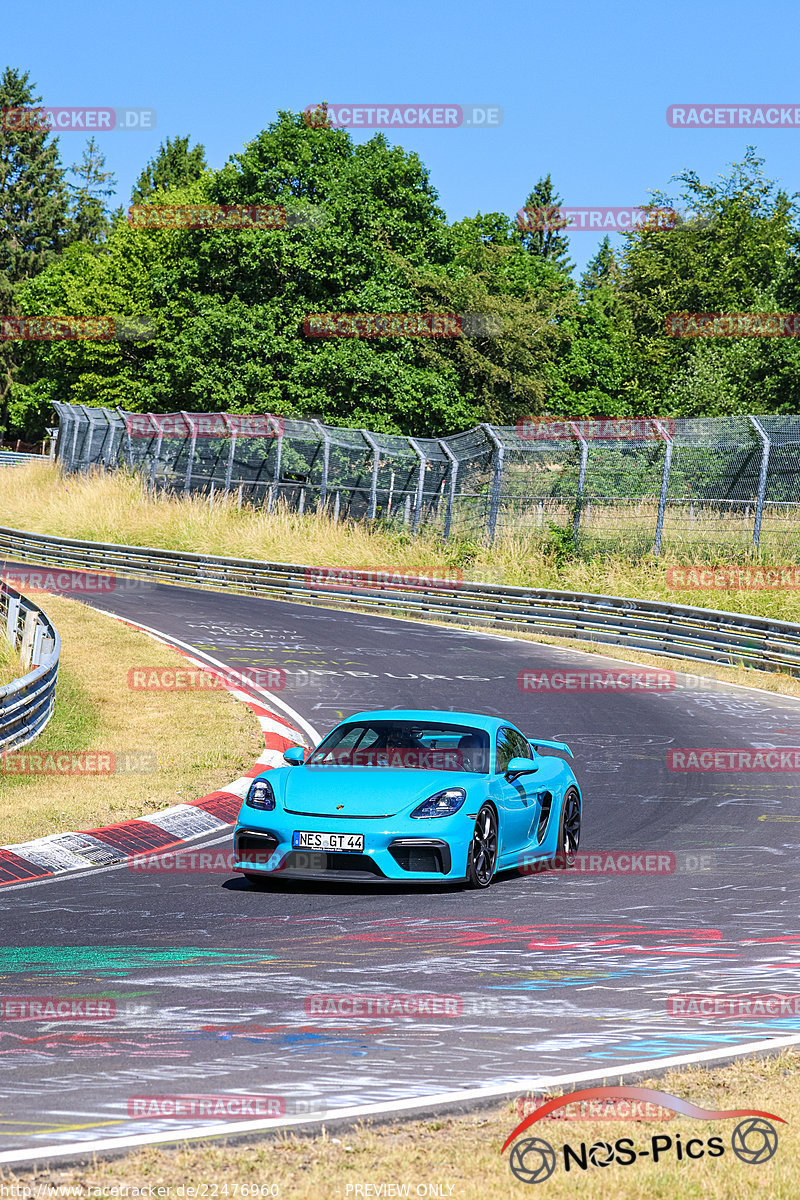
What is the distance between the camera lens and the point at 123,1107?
4.95m

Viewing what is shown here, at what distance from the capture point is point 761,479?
27.6m

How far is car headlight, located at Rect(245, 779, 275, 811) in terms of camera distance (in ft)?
32.3

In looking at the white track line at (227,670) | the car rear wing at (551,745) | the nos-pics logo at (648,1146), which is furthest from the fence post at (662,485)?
the nos-pics logo at (648,1146)

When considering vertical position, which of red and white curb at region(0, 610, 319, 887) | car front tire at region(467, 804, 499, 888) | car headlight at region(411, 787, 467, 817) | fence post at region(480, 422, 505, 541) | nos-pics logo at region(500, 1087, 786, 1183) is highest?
fence post at region(480, 422, 505, 541)

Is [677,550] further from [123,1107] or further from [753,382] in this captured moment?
[123,1107]

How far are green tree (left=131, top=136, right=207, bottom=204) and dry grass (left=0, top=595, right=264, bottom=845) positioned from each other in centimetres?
9007

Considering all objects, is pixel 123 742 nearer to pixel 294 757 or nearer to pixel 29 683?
pixel 29 683

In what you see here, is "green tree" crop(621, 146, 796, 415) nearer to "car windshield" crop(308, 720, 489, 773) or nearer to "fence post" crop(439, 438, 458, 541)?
"fence post" crop(439, 438, 458, 541)

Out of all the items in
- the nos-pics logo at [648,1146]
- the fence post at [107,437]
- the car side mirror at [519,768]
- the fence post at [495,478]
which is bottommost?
the nos-pics logo at [648,1146]

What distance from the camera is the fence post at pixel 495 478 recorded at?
33.1 meters

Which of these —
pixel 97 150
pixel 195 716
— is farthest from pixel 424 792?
pixel 97 150

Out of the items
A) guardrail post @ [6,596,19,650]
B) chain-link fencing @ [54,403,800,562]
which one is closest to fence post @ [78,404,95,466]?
chain-link fencing @ [54,403,800,562]

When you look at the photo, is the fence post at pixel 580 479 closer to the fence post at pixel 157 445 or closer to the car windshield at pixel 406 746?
the fence post at pixel 157 445

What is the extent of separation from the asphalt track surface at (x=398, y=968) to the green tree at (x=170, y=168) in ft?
329
